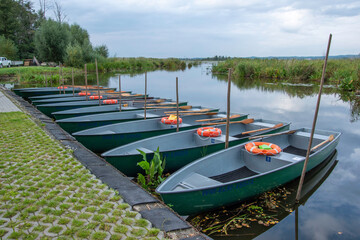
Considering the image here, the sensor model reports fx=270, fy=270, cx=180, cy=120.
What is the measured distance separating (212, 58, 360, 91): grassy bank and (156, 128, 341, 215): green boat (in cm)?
1604

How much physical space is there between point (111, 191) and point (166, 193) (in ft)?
2.84

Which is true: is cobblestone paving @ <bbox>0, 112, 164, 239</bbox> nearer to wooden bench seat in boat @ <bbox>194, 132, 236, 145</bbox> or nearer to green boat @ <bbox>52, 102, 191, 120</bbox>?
wooden bench seat in boat @ <bbox>194, 132, 236, 145</bbox>

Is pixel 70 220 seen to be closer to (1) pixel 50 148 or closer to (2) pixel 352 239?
(1) pixel 50 148

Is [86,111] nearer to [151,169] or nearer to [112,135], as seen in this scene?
[112,135]

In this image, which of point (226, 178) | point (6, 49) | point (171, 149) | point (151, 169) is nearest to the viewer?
point (151, 169)

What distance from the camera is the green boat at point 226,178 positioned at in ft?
13.9

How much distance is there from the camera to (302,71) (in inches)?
1048

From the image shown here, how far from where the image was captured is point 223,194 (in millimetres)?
4461

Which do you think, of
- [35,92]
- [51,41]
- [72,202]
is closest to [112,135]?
[72,202]

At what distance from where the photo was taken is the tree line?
36.2 metres

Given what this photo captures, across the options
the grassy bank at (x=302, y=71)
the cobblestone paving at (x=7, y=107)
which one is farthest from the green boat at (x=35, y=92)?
the grassy bank at (x=302, y=71)

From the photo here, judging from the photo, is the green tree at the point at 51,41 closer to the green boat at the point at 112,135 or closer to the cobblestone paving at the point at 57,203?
the green boat at the point at 112,135

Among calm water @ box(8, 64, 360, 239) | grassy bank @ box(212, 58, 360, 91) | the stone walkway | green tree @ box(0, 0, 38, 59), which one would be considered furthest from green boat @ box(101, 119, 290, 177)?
green tree @ box(0, 0, 38, 59)

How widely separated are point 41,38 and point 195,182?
38.5 m
